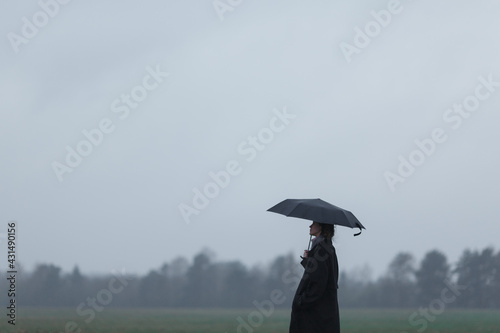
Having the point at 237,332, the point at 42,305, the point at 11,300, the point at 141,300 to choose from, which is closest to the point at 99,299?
the point at 11,300

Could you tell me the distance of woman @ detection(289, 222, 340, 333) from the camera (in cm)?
730

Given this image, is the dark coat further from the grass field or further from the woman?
the grass field

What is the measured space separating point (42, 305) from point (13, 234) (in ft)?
93.8

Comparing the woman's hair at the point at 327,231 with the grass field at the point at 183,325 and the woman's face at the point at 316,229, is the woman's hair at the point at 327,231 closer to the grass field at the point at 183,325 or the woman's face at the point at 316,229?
the woman's face at the point at 316,229

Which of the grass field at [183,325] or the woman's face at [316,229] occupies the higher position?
the woman's face at [316,229]

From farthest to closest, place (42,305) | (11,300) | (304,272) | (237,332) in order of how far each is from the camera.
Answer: (42,305) < (237,332) < (11,300) < (304,272)

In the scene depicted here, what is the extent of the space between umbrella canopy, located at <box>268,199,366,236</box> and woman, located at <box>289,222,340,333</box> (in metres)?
0.08

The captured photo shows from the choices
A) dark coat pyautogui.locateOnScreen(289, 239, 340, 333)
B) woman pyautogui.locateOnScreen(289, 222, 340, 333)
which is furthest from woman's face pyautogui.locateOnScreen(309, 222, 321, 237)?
dark coat pyautogui.locateOnScreen(289, 239, 340, 333)

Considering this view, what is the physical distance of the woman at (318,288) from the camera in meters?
7.30

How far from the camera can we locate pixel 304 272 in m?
7.36

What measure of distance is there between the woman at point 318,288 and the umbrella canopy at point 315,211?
3.1 inches

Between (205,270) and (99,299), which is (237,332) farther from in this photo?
(205,270)

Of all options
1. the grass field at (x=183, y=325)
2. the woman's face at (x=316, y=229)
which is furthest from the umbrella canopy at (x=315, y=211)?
the grass field at (x=183, y=325)

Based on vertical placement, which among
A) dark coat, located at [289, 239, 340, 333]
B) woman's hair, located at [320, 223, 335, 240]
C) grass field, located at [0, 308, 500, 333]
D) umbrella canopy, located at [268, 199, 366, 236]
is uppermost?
umbrella canopy, located at [268, 199, 366, 236]
